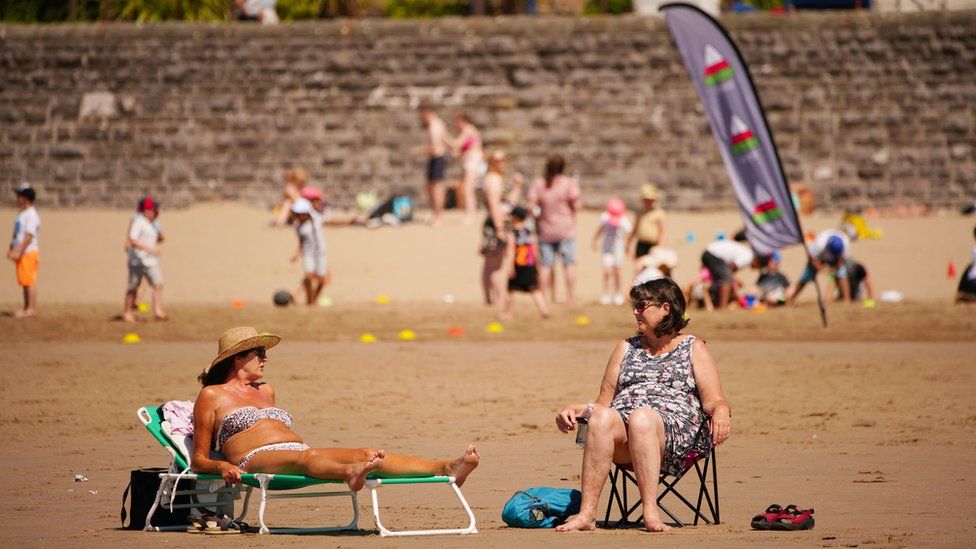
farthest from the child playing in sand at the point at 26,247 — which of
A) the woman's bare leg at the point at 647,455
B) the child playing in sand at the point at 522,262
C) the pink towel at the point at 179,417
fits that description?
the woman's bare leg at the point at 647,455

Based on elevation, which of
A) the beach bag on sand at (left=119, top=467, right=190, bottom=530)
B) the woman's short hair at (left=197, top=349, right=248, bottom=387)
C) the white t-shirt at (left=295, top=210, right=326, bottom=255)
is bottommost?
the beach bag on sand at (left=119, top=467, right=190, bottom=530)

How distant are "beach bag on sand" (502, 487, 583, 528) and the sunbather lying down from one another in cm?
26

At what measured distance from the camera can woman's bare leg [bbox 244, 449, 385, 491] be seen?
570cm

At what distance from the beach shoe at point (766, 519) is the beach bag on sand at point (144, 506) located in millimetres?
2349

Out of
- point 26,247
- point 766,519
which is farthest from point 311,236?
point 766,519

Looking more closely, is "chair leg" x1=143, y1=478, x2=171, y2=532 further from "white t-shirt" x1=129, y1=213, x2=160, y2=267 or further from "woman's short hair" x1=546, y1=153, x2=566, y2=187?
"woman's short hair" x1=546, y1=153, x2=566, y2=187

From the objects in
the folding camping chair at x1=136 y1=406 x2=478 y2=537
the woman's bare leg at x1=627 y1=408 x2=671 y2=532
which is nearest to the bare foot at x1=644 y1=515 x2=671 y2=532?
the woman's bare leg at x1=627 y1=408 x2=671 y2=532

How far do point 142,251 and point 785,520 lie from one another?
9.71 metres

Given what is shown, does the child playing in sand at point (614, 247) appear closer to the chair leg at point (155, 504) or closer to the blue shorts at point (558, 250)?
the blue shorts at point (558, 250)

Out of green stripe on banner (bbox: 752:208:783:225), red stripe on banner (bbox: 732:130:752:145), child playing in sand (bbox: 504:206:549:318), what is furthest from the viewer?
child playing in sand (bbox: 504:206:549:318)

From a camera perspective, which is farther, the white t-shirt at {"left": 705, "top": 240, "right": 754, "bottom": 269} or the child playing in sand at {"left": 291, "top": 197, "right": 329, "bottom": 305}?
the child playing in sand at {"left": 291, "top": 197, "right": 329, "bottom": 305}

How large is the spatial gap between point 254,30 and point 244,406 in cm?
1568

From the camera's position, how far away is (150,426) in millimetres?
6289

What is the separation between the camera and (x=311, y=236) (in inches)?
611
